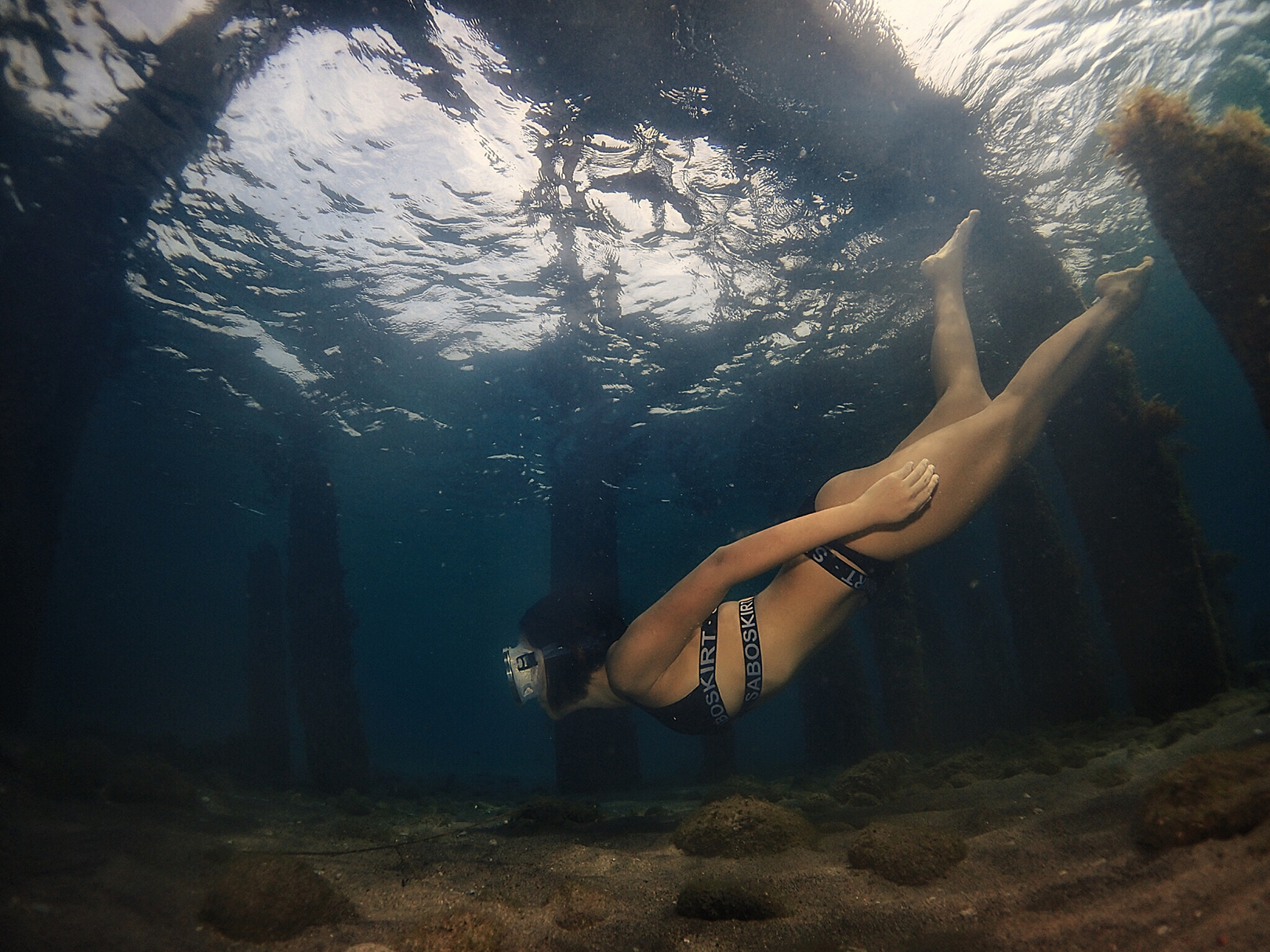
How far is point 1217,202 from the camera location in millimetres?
5312

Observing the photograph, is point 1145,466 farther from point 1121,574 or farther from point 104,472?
point 104,472

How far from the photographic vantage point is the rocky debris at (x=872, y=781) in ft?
21.0

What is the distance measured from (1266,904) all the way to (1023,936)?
775mm

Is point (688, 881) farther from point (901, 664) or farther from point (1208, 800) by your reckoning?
point (901, 664)

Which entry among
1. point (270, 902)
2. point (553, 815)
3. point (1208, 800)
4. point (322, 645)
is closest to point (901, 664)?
point (553, 815)

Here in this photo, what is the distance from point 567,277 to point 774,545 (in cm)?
984

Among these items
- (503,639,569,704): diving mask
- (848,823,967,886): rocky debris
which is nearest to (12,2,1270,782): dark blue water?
(503,639,569,704): diving mask

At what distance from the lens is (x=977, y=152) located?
9398mm

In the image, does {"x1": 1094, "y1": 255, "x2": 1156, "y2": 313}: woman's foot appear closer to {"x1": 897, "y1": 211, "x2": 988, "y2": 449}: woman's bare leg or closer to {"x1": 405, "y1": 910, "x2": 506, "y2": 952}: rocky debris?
{"x1": 897, "y1": 211, "x2": 988, "y2": 449}: woman's bare leg

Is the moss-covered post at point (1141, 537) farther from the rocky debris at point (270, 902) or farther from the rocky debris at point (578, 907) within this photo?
the rocky debris at point (270, 902)

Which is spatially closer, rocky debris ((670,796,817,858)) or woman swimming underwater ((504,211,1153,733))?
woman swimming underwater ((504,211,1153,733))

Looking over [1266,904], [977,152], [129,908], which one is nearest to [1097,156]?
[977,152]

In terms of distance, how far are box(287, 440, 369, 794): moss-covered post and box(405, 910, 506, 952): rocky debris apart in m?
13.5

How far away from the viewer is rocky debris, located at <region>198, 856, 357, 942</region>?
2666mm
